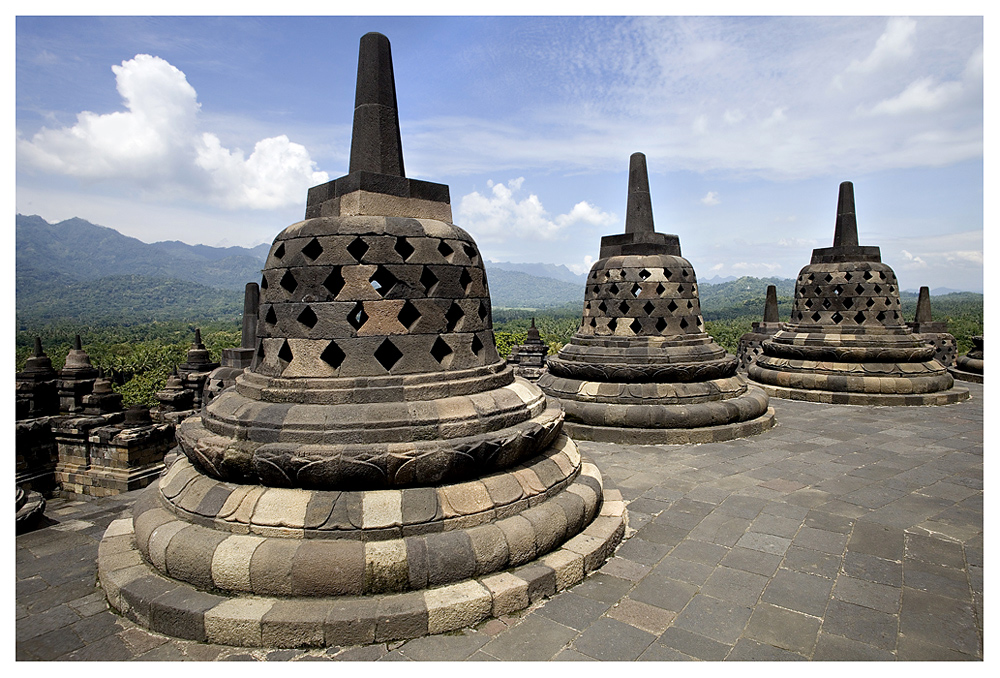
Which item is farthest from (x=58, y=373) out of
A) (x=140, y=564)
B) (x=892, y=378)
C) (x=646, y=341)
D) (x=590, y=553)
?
(x=892, y=378)

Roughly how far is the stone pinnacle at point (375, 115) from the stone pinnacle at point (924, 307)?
18254 millimetres

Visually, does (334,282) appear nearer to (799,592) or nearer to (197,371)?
(799,592)

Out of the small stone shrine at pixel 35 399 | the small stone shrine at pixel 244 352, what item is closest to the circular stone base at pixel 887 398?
the small stone shrine at pixel 244 352

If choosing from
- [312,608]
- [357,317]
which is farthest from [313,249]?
[312,608]

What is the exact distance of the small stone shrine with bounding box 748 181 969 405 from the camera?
10.0 meters

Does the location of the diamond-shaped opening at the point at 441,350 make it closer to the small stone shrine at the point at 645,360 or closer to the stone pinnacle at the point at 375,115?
the stone pinnacle at the point at 375,115

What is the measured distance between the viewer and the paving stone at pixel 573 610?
3.11 metres

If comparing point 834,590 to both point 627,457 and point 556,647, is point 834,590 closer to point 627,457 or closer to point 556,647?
point 556,647

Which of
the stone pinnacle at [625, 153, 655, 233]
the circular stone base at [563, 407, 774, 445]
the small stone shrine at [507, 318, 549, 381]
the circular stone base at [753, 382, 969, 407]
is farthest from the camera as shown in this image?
the small stone shrine at [507, 318, 549, 381]

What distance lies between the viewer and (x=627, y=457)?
680cm

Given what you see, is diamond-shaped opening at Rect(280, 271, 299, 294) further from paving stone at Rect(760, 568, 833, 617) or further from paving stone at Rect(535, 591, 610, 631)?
paving stone at Rect(760, 568, 833, 617)

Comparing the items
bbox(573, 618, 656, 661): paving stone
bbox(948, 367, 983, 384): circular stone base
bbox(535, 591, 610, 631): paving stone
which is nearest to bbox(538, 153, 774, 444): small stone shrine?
bbox(535, 591, 610, 631): paving stone

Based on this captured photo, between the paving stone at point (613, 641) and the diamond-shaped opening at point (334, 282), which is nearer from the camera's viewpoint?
the paving stone at point (613, 641)

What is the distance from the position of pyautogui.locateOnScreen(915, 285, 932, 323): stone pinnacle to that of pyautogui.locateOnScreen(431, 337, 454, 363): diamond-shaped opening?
18.0m
